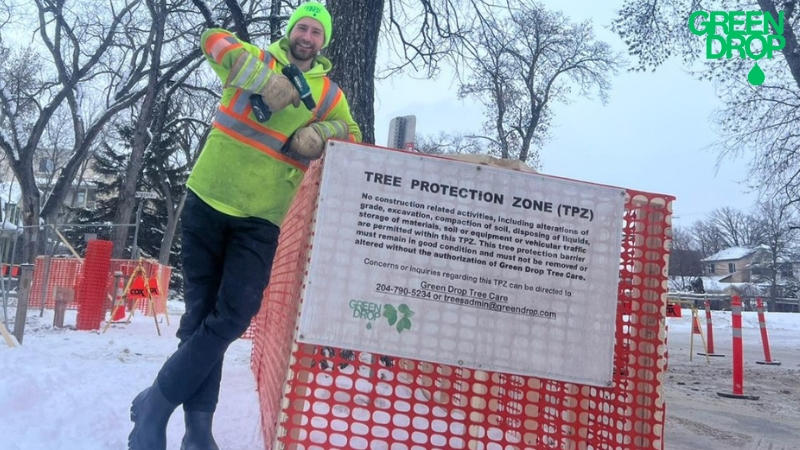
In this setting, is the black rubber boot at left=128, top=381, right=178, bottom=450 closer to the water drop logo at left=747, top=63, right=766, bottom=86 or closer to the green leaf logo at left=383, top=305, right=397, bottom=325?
the green leaf logo at left=383, top=305, right=397, bottom=325

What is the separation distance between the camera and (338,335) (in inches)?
93.8


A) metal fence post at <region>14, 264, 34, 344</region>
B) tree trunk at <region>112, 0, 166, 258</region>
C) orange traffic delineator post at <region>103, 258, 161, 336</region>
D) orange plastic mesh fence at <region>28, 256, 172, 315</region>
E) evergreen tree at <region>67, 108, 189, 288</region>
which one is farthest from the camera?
evergreen tree at <region>67, 108, 189, 288</region>

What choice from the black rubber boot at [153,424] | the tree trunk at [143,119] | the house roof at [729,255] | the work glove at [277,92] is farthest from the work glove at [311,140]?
the house roof at [729,255]

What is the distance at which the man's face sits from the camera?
2.68 m

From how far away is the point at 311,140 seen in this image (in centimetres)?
246

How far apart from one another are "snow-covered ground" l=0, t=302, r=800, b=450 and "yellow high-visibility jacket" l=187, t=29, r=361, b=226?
1195mm

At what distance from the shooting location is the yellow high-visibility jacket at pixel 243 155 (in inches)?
96.9

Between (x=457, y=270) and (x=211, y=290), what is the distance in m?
1.05

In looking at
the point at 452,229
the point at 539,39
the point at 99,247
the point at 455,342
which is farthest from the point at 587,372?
the point at 539,39

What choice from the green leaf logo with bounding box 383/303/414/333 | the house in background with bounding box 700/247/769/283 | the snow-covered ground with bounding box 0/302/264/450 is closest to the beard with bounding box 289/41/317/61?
the green leaf logo with bounding box 383/303/414/333

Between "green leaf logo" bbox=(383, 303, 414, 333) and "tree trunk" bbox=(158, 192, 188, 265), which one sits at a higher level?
"tree trunk" bbox=(158, 192, 188, 265)

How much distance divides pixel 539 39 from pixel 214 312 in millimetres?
22942

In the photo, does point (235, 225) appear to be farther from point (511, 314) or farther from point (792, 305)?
point (792, 305)

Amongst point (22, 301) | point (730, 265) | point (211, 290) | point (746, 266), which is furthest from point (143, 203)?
point (730, 265)
